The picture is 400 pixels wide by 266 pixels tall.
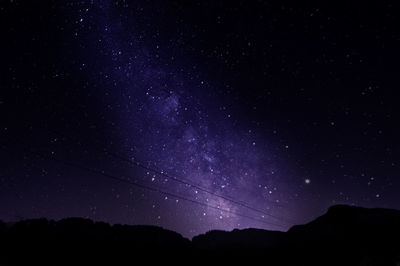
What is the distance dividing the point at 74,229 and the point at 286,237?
46.4 feet

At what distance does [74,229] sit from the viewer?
18250mm

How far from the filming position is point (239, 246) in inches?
651

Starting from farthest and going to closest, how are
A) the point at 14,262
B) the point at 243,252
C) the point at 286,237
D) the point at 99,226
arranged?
1. the point at 99,226
2. the point at 286,237
3. the point at 243,252
4. the point at 14,262

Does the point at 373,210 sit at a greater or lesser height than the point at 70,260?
greater

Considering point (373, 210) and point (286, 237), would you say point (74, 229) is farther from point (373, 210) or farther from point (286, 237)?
point (373, 210)

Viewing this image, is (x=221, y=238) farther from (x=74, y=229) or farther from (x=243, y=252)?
(x=74, y=229)

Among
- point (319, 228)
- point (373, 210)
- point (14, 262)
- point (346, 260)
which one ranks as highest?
point (373, 210)

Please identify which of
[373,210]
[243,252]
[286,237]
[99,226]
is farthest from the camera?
[99,226]

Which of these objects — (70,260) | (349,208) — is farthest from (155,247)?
(349,208)

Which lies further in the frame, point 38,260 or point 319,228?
point 319,228

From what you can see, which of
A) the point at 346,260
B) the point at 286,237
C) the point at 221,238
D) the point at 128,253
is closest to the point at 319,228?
the point at 286,237

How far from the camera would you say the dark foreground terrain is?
496 inches

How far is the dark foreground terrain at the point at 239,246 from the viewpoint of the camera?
41.3 ft

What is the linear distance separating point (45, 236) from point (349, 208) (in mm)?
18181
